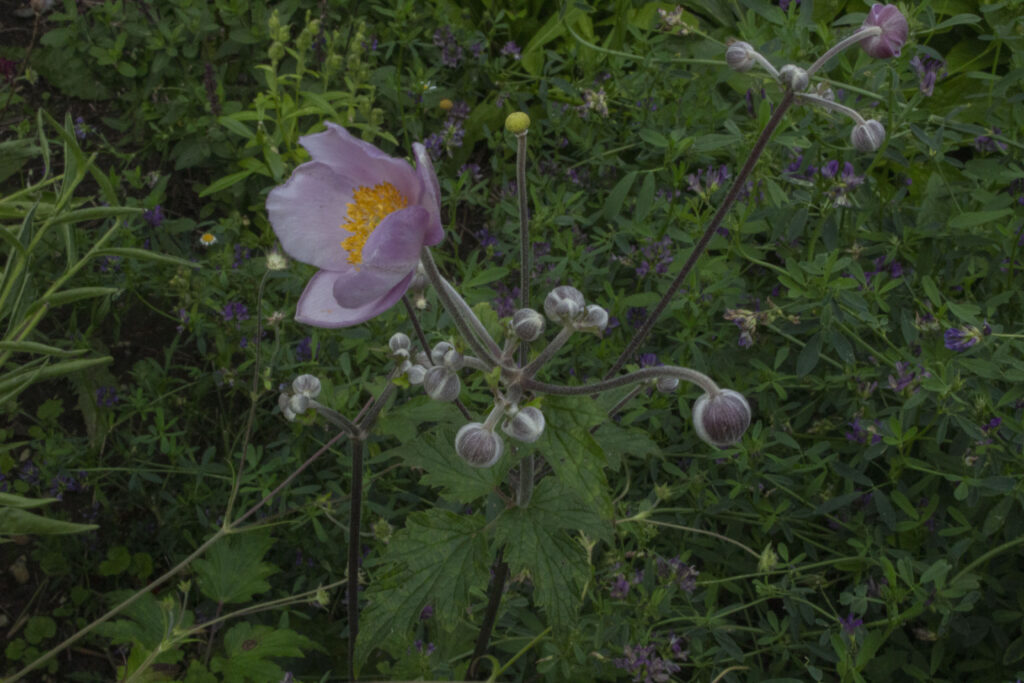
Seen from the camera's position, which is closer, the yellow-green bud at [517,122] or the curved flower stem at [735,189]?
the curved flower stem at [735,189]

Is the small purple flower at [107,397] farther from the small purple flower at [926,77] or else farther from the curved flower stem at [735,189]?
the small purple flower at [926,77]

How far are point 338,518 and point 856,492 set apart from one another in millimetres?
1538

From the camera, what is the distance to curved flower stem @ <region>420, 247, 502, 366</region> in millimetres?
1330

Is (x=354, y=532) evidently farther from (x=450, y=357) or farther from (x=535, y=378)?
(x=450, y=357)

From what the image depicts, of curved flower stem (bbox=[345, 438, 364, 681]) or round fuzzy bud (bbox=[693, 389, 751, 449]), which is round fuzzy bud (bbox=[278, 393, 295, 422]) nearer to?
curved flower stem (bbox=[345, 438, 364, 681])

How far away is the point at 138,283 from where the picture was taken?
119 inches

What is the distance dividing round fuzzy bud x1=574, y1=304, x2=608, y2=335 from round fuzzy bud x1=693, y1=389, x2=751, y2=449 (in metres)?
0.20

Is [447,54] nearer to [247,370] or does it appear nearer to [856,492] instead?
[247,370]

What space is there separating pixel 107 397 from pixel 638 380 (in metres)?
2.18

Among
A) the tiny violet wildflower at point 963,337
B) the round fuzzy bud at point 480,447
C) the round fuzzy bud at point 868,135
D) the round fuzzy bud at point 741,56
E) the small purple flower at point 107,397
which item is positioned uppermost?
the round fuzzy bud at point 741,56

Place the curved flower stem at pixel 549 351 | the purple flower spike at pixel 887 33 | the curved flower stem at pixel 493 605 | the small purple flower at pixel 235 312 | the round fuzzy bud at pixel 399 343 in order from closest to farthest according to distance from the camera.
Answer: the curved flower stem at pixel 549 351, the purple flower spike at pixel 887 33, the round fuzzy bud at pixel 399 343, the curved flower stem at pixel 493 605, the small purple flower at pixel 235 312

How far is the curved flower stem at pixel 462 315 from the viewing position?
1.33 m

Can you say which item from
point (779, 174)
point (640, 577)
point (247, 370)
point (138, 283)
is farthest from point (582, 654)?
point (138, 283)

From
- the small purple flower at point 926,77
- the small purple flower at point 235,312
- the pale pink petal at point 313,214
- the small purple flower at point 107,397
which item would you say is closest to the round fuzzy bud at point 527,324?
the pale pink petal at point 313,214
